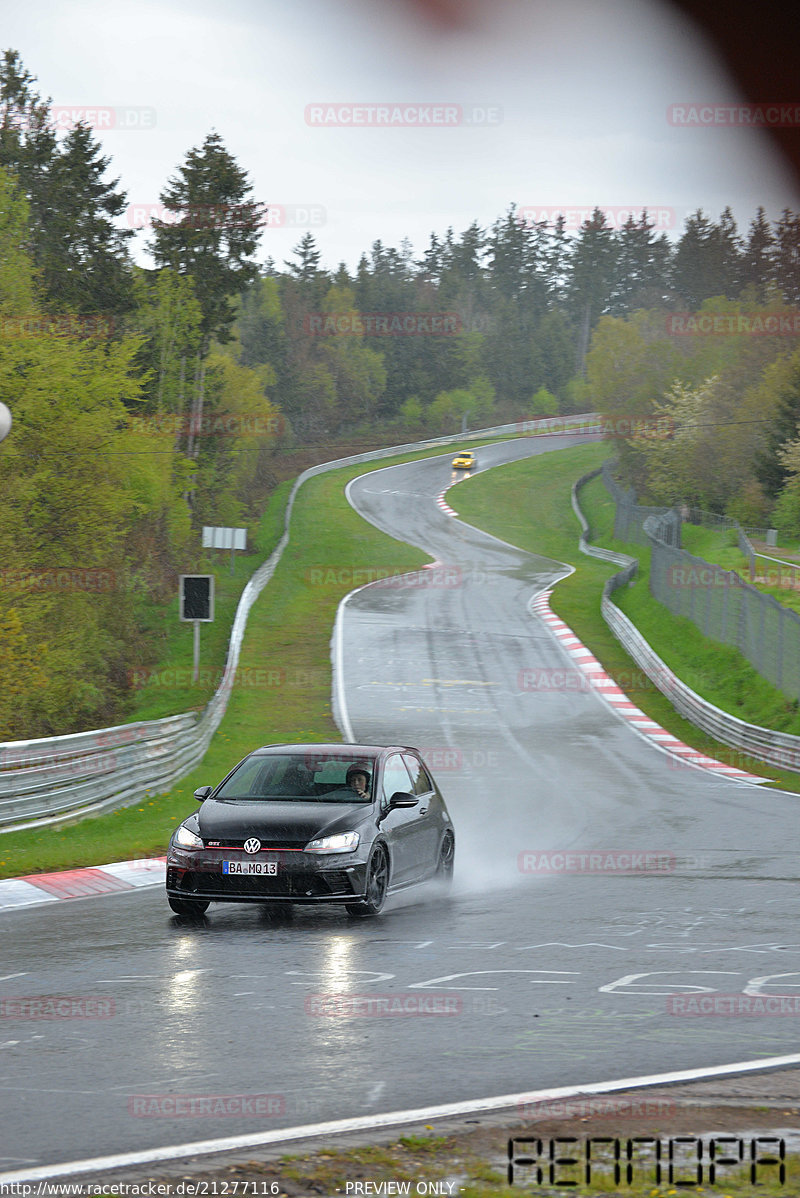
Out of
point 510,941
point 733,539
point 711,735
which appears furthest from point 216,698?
point 733,539

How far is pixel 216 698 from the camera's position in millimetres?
29812

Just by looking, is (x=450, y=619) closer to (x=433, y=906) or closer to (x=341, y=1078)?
(x=433, y=906)

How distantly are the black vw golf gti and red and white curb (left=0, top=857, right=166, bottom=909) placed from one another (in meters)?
1.81

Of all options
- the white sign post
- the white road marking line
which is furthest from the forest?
the white road marking line

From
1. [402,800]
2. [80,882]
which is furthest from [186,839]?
[80,882]

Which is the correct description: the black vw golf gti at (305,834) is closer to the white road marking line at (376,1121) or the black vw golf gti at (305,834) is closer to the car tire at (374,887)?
the car tire at (374,887)

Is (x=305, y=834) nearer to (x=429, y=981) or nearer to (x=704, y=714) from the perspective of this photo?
(x=429, y=981)

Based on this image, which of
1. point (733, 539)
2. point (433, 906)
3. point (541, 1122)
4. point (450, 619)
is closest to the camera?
point (541, 1122)

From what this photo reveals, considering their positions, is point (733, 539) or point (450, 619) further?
point (733, 539)

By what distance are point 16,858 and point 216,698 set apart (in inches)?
577

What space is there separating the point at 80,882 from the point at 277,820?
3.48 m

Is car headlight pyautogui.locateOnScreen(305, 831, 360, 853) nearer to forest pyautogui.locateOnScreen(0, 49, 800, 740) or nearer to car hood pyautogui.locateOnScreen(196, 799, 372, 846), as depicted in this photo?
car hood pyautogui.locateOnScreen(196, 799, 372, 846)

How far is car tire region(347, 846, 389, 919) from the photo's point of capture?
11.4 m

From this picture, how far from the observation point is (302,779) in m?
12.5
